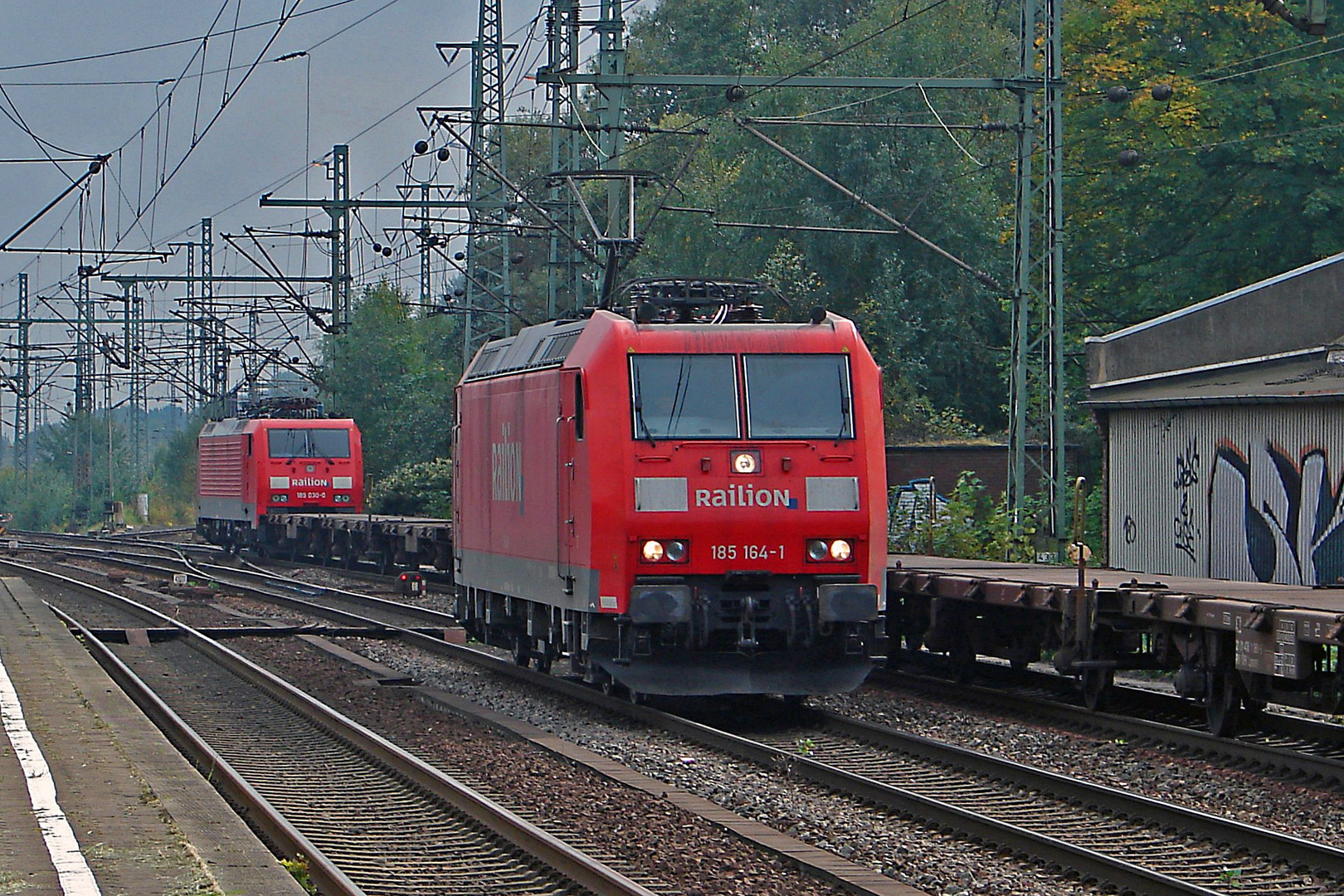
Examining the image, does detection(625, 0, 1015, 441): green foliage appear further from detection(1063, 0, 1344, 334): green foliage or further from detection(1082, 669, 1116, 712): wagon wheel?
detection(1082, 669, 1116, 712): wagon wheel

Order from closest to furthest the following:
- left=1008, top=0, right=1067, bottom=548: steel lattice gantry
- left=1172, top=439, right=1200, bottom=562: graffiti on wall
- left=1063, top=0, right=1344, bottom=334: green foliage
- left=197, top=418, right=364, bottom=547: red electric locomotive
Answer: left=1172, top=439, right=1200, bottom=562: graffiti on wall → left=1008, top=0, right=1067, bottom=548: steel lattice gantry → left=1063, top=0, right=1344, bottom=334: green foliage → left=197, top=418, right=364, bottom=547: red electric locomotive

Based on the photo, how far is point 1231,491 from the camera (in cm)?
2114

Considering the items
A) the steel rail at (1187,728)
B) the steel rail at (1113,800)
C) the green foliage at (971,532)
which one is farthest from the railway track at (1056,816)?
the green foliage at (971,532)

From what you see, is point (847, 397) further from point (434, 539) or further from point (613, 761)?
point (434, 539)

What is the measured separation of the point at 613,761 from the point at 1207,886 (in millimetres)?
4573

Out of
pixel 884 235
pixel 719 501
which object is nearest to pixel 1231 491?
pixel 719 501

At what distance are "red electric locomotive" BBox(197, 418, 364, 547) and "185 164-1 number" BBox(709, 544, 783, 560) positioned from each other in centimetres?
2814

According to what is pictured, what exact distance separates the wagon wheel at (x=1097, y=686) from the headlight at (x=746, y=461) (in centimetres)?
294

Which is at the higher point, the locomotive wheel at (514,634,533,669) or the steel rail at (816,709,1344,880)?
the locomotive wheel at (514,634,533,669)

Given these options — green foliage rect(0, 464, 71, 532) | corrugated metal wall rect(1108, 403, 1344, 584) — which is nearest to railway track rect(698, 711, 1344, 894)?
corrugated metal wall rect(1108, 403, 1344, 584)

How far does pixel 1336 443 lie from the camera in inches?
748

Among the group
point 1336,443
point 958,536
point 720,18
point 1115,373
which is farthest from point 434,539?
point 720,18

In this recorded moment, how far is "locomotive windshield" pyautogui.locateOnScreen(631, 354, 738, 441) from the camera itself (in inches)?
514

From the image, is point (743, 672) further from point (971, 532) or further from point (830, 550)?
point (971, 532)
